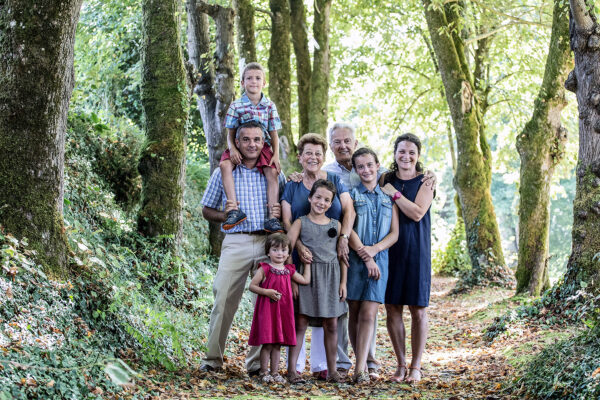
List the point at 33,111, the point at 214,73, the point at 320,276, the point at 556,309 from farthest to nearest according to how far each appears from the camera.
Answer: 1. the point at 214,73
2. the point at 556,309
3. the point at 320,276
4. the point at 33,111

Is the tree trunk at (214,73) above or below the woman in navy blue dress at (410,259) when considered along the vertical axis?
above

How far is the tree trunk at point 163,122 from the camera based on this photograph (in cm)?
842

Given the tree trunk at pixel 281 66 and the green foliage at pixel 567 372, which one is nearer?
the green foliage at pixel 567 372

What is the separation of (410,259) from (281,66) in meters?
8.24

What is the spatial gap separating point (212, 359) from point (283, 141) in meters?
8.14

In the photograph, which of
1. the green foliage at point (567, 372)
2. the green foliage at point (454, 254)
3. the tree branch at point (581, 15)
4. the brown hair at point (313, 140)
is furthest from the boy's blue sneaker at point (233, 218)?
the green foliage at point (454, 254)

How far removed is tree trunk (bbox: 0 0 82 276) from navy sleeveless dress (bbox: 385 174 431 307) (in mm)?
3090

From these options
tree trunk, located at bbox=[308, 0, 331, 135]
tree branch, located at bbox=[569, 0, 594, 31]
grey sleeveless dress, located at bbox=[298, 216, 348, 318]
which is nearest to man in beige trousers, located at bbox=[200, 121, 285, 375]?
grey sleeveless dress, located at bbox=[298, 216, 348, 318]

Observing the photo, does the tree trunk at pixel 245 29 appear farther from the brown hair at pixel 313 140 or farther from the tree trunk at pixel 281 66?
the brown hair at pixel 313 140

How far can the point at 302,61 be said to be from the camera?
50.7 feet

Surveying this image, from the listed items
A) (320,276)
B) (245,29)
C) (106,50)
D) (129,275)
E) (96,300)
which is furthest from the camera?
(106,50)

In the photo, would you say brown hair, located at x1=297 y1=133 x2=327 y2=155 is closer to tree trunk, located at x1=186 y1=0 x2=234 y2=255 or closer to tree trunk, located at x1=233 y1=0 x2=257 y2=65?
tree trunk, located at x1=186 y1=0 x2=234 y2=255

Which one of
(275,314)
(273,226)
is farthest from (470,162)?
(275,314)

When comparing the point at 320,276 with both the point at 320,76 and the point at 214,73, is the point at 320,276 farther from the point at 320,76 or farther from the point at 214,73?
the point at 320,76
